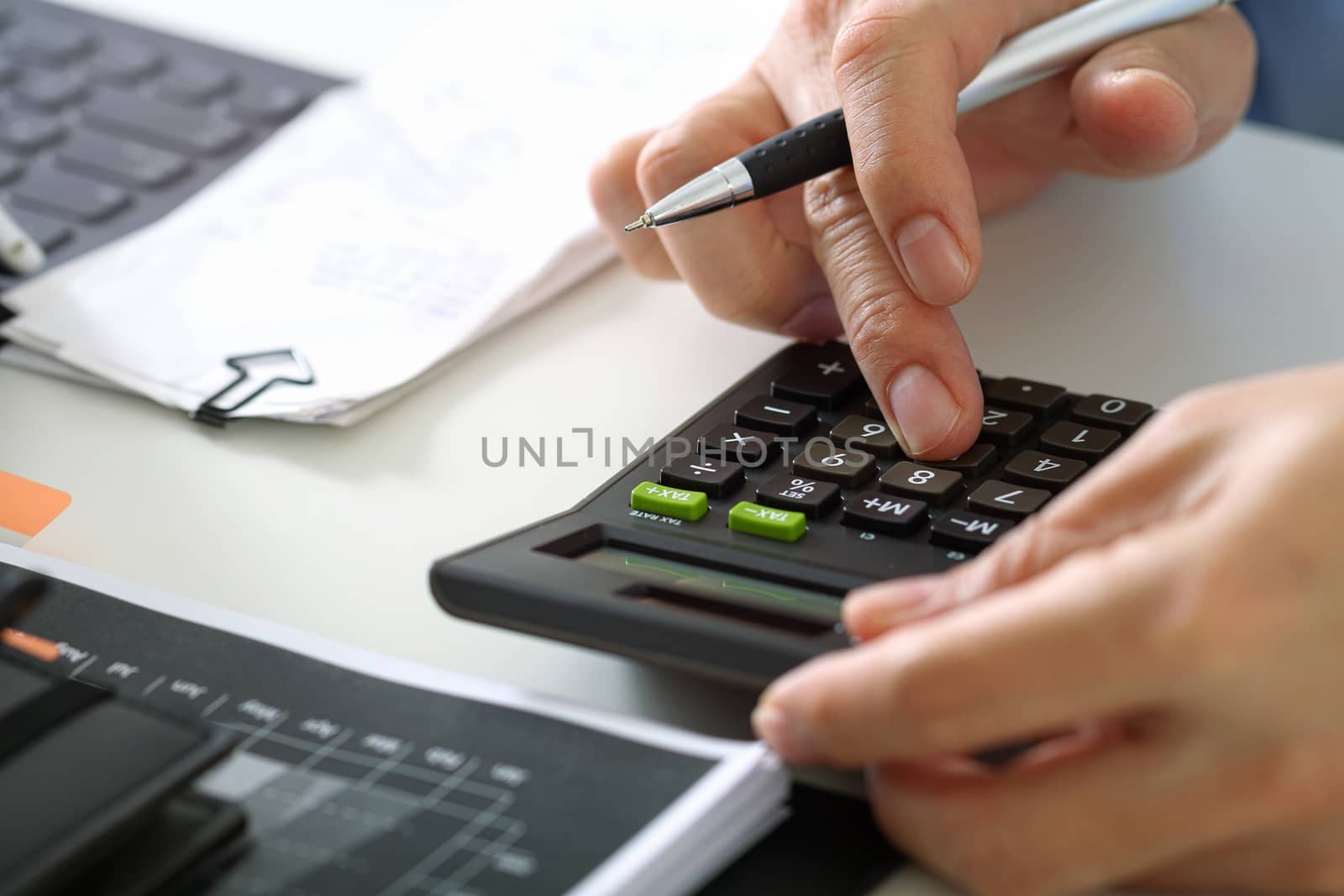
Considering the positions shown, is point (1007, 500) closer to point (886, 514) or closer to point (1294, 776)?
point (886, 514)

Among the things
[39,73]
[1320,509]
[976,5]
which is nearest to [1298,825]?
[1320,509]

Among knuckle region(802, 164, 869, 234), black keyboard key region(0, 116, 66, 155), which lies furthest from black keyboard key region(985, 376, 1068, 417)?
black keyboard key region(0, 116, 66, 155)

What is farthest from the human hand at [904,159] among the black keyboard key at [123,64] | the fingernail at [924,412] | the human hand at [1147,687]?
the black keyboard key at [123,64]

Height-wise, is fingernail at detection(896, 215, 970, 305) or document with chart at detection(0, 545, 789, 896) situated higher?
fingernail at detection(896, 215, 970, 305)

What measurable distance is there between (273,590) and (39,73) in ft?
2.00

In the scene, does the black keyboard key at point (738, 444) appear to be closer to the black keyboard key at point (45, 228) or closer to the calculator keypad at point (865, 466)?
the calculator keypad at point (865, 466)

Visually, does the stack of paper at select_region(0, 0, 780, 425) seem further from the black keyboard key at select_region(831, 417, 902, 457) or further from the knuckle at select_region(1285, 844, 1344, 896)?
the knuckle at select_region(1285, 844, 1344, 896)

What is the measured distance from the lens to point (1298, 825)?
34cm

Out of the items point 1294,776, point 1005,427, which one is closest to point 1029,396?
point 1005,427

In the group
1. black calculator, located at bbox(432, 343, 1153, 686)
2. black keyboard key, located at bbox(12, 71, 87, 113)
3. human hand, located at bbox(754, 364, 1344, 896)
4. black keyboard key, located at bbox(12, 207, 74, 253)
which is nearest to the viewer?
human hand, located at bbox(754, 364, 1344, 896)

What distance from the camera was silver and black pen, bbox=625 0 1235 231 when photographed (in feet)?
1.98

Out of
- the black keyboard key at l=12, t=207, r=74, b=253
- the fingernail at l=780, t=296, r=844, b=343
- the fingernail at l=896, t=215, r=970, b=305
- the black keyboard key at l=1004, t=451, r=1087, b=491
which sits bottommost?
the black keyboard key at l=1004, t=451, r=1087, b=491

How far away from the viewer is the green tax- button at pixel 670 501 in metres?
0.49

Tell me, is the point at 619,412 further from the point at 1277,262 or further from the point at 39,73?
the point at 39,73
